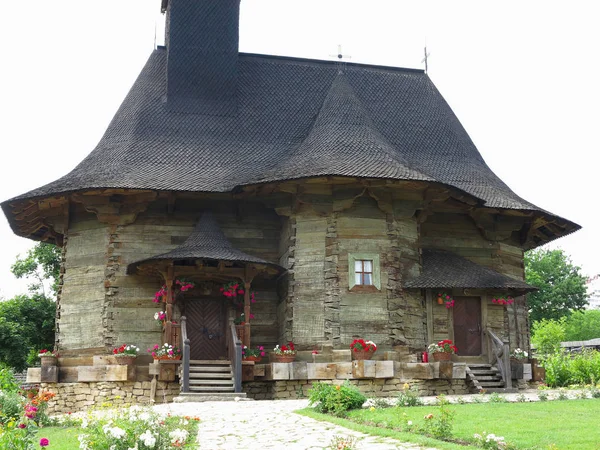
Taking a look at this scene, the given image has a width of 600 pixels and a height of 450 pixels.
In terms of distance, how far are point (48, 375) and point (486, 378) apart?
10.9m

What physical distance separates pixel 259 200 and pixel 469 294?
606 centimetres

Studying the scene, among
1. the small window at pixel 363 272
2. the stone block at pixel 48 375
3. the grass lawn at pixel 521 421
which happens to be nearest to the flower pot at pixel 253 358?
the small window at pixel 363 272

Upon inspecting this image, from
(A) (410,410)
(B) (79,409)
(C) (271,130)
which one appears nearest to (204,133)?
(C) (271,130)

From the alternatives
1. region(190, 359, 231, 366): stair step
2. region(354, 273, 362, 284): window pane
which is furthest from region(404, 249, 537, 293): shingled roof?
region(190, 359, 231, 366): stair step

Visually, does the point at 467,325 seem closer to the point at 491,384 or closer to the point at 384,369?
the point at 491,384

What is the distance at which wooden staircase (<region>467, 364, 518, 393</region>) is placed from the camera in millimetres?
18844

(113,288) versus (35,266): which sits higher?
(35,266)

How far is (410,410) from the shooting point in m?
12.5

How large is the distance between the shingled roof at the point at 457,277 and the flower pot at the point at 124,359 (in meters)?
6.97

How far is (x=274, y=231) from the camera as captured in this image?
21.1m

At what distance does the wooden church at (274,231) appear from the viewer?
62.2ft

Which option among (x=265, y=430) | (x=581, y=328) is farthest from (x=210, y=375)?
(x=581, y=328)

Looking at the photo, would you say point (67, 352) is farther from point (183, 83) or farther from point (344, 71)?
point (344, 71)

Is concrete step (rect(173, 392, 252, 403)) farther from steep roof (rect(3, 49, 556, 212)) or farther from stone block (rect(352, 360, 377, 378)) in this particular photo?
steep roof (rect(3, 49, 556, 212))
